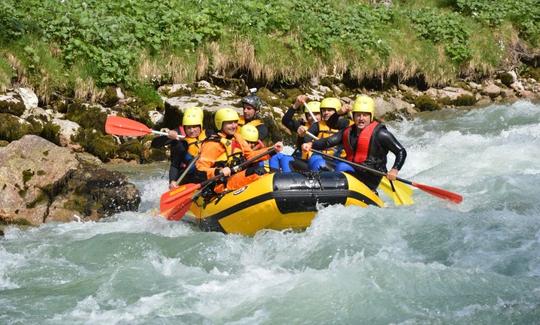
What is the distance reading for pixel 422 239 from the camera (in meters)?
6.30

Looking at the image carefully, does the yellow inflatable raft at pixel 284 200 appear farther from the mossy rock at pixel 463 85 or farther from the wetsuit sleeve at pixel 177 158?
the mossy rock at pixel 463 85

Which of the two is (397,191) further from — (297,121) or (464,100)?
(464,100)

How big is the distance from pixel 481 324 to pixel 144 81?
8.49m

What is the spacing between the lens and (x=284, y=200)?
663cm

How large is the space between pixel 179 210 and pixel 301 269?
209cm

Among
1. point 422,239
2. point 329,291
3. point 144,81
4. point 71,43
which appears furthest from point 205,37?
point 329,291

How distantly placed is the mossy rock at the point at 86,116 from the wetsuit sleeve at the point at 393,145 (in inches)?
193

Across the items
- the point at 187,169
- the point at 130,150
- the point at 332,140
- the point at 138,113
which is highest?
the point at 332,140

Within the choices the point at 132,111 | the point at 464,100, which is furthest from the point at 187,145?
the point at 464,100

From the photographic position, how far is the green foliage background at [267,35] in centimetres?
1123

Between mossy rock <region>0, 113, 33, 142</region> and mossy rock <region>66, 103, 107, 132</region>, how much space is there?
38.4 inches

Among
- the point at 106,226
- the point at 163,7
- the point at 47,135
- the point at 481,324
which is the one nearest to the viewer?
the point at 481,324

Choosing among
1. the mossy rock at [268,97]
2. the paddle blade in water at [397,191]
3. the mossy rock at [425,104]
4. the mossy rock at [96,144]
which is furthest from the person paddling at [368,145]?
the mossy rock at [425,104]

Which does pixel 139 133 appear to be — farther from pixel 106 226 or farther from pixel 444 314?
pixel 444 314
